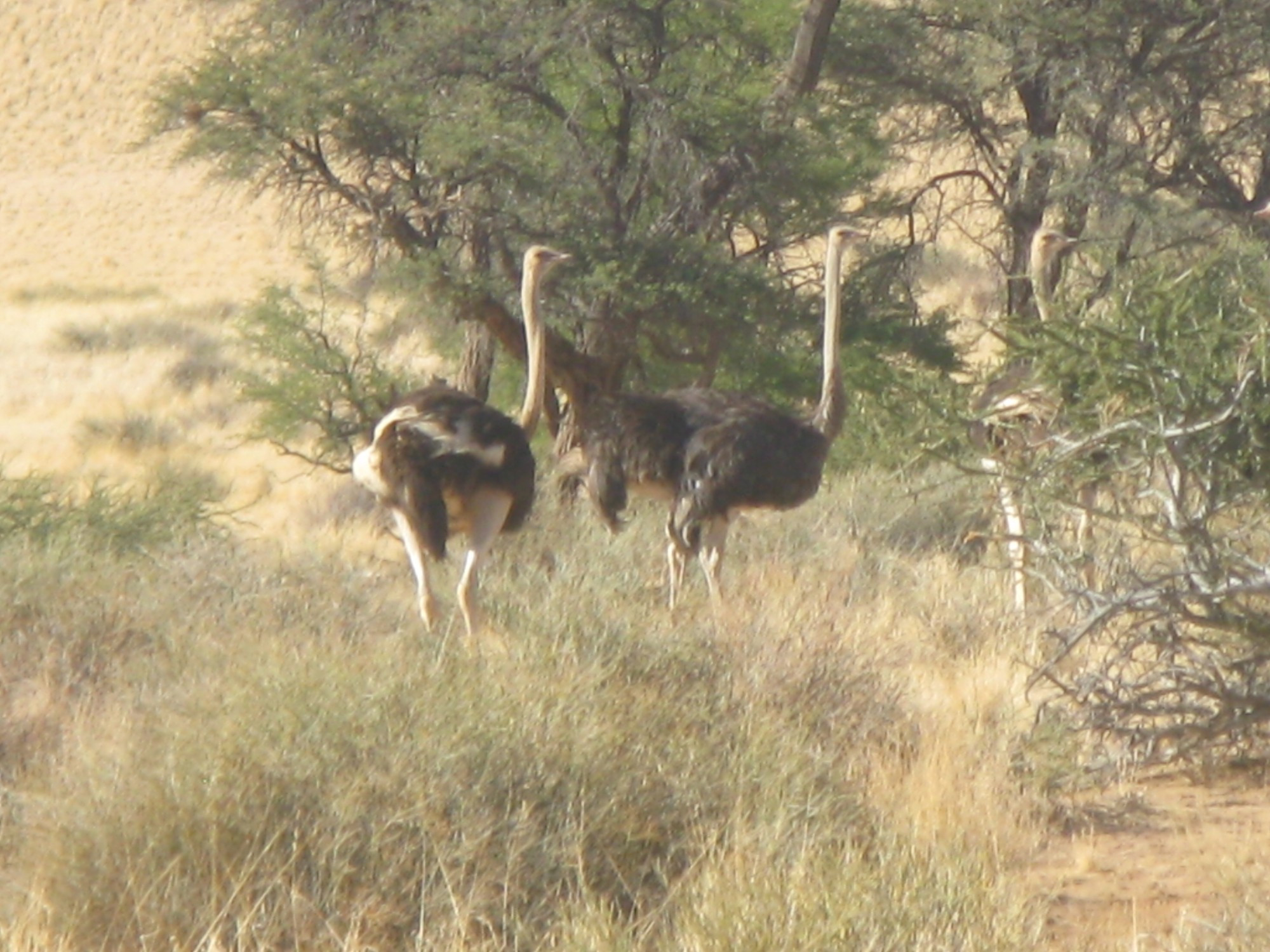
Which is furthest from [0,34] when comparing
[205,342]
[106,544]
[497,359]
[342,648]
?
[342,648]

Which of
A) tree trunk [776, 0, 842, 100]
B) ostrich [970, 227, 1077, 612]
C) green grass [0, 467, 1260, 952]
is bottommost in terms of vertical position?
green grass [0, 467, 1260, 952]

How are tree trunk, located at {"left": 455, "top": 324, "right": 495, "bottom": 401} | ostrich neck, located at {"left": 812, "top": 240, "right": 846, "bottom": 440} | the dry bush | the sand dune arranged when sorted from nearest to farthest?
1. the dry bush
2. ostrich neck, located at {"left": 812, "top": 240, "right": 846, "bottom": 440}
3. tree trunk, located at {"left": 455, "top": 324, "right": 495, "bottom": 401}
4. the sand dune

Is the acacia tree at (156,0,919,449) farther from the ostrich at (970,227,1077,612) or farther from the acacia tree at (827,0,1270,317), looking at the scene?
the ostrich at (970,227,1077,612)

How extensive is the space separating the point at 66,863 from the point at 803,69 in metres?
9.80

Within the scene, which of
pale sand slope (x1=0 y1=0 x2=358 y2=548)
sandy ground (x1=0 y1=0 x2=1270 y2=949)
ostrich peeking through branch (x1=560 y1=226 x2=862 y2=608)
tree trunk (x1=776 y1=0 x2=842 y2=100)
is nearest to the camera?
sandy ground (x1=0 y1=0 x2=1270 y2=949)

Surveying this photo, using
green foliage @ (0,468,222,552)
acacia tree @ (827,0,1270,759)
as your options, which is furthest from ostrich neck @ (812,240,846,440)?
green foliage @ (0,468,222,552)

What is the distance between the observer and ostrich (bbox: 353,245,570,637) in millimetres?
7969

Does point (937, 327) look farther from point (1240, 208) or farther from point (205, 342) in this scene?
point (205, 342)

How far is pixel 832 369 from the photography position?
9883 mm

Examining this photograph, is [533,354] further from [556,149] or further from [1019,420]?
[556,149]

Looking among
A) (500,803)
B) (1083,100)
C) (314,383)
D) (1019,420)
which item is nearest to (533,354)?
(1019,420)

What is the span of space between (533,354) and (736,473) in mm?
1056

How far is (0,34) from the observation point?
6209 centimetres

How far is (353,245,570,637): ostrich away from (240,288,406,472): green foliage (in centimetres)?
488
